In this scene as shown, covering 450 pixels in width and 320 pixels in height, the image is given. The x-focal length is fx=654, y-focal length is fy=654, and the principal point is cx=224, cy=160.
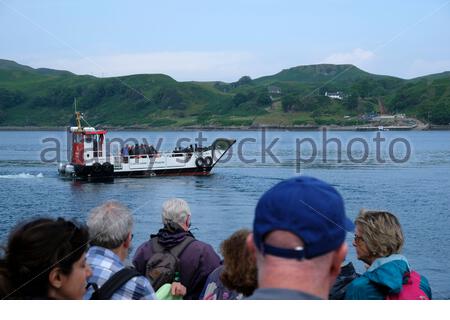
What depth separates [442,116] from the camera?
162000mm

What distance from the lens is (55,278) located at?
3047 mm

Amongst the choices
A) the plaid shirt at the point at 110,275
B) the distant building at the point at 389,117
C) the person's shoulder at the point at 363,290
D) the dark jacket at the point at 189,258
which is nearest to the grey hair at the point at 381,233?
the person's shoulder at the point at 363,290

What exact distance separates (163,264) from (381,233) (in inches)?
76.1

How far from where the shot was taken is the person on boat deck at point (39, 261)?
300 centimetres

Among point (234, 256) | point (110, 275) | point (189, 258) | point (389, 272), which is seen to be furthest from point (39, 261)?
point (189, 258)

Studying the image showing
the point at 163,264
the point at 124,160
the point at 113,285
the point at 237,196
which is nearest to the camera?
the point at 113,285

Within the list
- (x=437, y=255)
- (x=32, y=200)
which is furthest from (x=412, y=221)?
(x=32, y=200)

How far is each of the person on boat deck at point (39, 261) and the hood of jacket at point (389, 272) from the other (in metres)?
1.93

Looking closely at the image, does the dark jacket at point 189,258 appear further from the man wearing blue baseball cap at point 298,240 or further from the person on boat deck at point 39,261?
the man wearing blue baseball cap at point 298,240

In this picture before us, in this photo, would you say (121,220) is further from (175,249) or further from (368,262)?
(368,262)

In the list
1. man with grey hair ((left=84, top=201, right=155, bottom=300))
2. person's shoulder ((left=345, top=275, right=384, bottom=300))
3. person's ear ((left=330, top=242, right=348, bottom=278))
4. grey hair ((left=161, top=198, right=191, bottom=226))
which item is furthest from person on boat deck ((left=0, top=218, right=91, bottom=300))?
grey hair ((left=161, top=198, right=191, bottom=226))

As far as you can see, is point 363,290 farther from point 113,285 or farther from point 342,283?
point 113,285

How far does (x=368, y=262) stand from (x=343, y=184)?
3586 centimetres

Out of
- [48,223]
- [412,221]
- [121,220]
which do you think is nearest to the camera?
[48,223]
